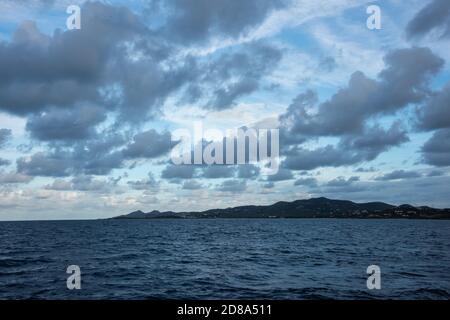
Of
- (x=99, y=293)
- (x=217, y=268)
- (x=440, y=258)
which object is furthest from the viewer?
(x=440, y=258)

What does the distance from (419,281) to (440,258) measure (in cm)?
2112
